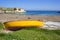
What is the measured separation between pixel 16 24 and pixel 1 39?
7.74 metres

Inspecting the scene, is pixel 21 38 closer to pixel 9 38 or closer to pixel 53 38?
pixel 9 38

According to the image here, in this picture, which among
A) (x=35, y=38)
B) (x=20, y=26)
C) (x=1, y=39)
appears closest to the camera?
(x=1, y=39)

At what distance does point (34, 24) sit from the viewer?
16844 mm

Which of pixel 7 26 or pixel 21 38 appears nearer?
pixel 21 38

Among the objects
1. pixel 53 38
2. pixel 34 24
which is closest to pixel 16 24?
pixel 34 24

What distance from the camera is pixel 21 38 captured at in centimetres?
959

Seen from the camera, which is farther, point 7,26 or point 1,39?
point 7,26

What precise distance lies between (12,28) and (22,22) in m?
1.09

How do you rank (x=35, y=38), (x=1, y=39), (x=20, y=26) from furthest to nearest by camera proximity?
(x=20, y=26) → (x=35, y=38) → (x=1, y=39)

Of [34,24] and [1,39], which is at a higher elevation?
[1,39]

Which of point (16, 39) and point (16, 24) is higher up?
point (16, 39)

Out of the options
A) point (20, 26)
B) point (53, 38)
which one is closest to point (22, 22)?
point (20, 26)

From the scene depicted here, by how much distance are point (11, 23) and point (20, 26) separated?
3.31 feet

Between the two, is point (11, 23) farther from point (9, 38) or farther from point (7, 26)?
point (9, 38)
